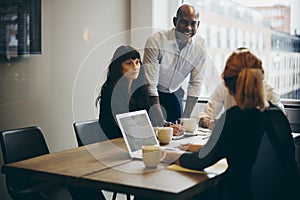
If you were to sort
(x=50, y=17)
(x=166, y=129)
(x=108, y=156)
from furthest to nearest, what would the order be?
(x=50, y=17), (x=166, y=129), (x=108, y=156)

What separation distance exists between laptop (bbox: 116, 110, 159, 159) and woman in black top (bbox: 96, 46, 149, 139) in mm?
261

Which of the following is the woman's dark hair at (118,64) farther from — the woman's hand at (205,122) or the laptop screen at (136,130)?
the woman's hand at (205,122)

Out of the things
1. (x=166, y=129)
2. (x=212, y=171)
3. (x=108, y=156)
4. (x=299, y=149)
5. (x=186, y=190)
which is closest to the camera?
(x=186, y=190)

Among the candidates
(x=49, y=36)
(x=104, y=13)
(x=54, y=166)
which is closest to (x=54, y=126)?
(x=49, y=36)

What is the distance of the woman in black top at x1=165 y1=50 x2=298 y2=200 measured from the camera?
2.00 m

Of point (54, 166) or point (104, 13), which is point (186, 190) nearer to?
point (54, 166)

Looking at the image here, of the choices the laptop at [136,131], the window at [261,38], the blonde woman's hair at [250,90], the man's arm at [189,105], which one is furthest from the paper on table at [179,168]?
the window at [261,38]

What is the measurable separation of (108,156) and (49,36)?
4.49 feet

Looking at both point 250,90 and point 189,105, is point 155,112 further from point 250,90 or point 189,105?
point 250,90

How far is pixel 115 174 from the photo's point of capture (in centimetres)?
198

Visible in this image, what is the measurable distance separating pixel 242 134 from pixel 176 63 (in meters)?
1.56

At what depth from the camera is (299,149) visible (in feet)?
11.9

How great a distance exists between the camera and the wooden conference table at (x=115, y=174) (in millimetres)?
1786

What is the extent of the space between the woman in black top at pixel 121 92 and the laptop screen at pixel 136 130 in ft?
0.85
